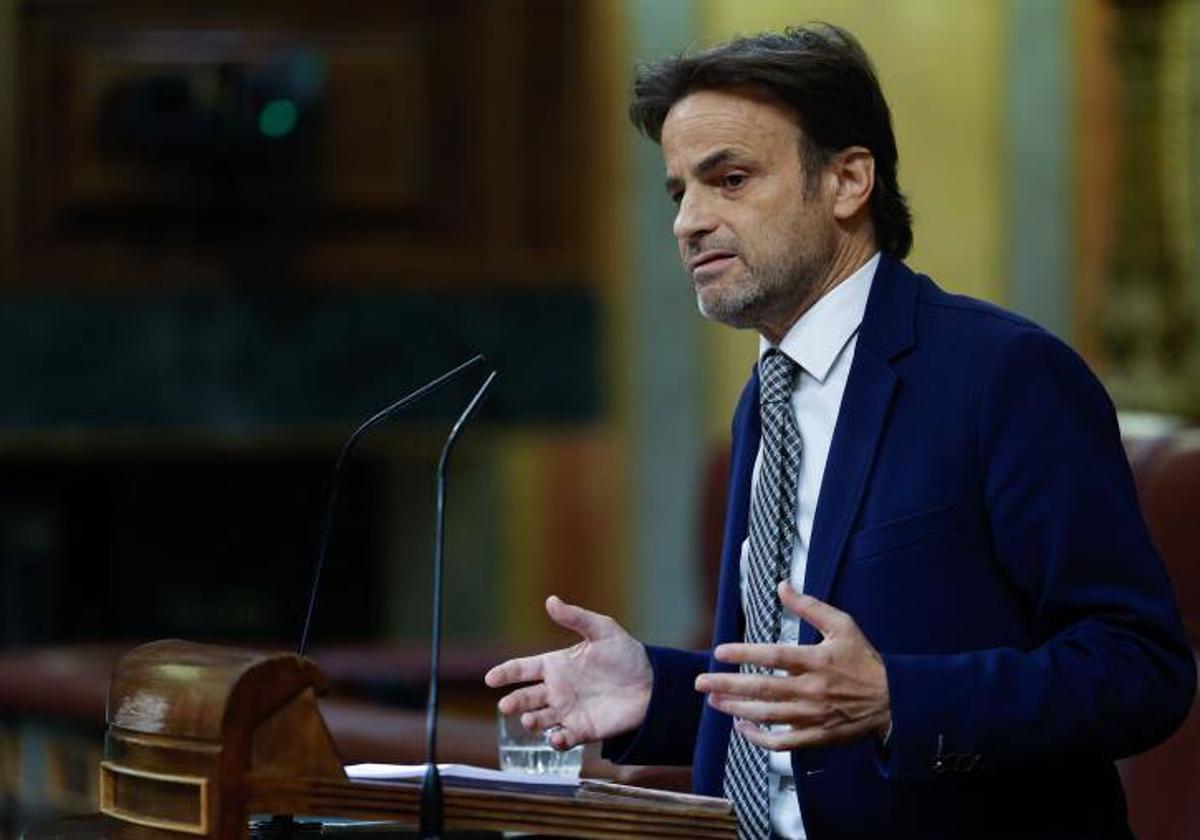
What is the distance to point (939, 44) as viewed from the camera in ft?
21.3

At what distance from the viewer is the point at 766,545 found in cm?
207

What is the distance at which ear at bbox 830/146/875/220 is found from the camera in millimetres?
2141

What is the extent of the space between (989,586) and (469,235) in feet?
15.3

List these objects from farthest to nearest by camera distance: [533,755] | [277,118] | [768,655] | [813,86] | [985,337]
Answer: [277,118] → [533,755] → [813,86] → [985,337] → [768,655]

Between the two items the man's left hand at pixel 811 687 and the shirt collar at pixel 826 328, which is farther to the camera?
the shirt collar at pixel 826 328

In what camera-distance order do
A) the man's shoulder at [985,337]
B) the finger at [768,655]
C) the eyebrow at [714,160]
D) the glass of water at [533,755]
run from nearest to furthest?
the finger at [768,655]
the man's shoulder at [985,337]
the eyebrow at [714,160]
the glass of water at [533,755]

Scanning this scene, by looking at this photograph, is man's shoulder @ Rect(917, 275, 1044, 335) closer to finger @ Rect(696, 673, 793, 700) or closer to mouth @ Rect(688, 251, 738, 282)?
mouth @ Rect(688, 251, 738, 282)

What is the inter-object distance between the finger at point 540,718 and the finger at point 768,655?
0.39 meters

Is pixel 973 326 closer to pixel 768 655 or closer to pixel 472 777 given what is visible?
pixel 768 655

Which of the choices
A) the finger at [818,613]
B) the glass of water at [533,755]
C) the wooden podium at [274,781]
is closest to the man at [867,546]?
the finger at [818,613]

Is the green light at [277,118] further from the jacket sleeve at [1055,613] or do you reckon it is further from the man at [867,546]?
the jacket sleeve at [1055,613]

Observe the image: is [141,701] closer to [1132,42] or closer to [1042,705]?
[1042,705]

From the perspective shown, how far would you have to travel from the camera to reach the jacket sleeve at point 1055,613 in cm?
182

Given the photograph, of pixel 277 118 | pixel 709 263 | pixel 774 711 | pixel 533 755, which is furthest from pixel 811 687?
pixel 277 118
